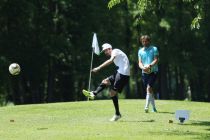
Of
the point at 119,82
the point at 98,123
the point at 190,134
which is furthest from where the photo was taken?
the point at 119,82

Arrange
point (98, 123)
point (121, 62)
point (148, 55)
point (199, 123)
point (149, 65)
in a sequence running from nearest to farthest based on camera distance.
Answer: point (98, 123)
point (199, 123)
point (121, 62)
point (149, 65)
point (148, 55)

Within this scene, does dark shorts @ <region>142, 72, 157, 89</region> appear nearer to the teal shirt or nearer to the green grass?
the teal shirt

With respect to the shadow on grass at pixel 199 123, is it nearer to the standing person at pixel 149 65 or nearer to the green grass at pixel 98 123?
the green grass at pixel 98 123

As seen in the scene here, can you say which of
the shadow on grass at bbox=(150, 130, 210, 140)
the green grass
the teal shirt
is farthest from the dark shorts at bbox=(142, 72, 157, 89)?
the shadow on grass at bbox=(150, 130, 210, 140)

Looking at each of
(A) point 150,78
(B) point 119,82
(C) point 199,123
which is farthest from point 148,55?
(C) point 199,123

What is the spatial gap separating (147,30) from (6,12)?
1217cm

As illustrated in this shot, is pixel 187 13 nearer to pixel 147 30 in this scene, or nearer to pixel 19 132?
pixel 147 30

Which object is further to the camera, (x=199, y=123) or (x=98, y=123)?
(x=199, y=123)

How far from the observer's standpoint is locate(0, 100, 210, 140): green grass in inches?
532

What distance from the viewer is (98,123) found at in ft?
53.6

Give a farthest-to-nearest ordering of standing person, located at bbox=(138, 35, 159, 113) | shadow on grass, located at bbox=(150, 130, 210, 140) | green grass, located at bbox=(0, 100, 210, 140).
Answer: standing person, located at bbox=(138, 35, 159, 113) → green grass, located at bbox=(0, 100, 210, 140) → shadow on grass, located at bbox=(150, 130, 210, 140)

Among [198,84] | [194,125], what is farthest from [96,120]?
[198,84]

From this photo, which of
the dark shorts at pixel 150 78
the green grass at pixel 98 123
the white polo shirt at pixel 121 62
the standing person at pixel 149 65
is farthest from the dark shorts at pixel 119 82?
the dark shorts at pixel 150 78

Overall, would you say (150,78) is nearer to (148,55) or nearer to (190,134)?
(148,55)
